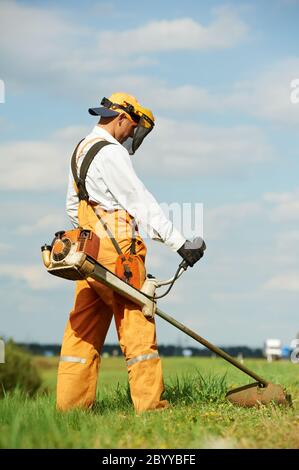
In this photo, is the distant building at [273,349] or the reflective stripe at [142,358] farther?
the distant building at [273,349]

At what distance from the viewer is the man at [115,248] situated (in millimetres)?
6262

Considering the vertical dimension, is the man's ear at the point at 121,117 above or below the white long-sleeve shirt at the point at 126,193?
above

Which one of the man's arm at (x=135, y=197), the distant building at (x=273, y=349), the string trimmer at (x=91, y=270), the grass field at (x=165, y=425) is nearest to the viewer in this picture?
the grass field at (x=165, y=425)

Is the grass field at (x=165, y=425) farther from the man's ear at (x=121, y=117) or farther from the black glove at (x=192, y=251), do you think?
the man's ear at (x=121, y=117)

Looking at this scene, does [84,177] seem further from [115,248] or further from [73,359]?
[73,359]

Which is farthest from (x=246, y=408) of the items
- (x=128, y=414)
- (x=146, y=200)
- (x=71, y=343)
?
(x=146, y=200)

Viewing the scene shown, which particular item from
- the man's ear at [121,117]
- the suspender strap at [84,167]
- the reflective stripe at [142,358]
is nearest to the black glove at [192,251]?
the reflective stripe at [142,358]

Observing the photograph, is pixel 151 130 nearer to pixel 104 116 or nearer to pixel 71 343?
pixel 104 116

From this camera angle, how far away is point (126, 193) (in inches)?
247

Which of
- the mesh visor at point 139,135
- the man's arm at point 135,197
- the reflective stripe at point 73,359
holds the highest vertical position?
the mesh visor at point 139,135

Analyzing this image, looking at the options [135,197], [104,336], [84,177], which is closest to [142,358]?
[104,336]

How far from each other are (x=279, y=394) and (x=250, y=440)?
230 cm

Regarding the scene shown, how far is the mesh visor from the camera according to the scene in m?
6.75

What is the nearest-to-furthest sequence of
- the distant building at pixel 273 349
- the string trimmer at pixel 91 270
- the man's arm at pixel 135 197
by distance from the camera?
the string trimmer at pixel 91 270
the man's arm at pixel 135 197
the distant building at pixel 273 349
